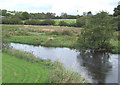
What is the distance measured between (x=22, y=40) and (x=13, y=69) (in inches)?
869

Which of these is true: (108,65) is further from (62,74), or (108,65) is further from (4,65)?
(4,65)

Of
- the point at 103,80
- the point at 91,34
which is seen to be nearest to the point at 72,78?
the point at 103,80

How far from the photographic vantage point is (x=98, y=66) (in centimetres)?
2195

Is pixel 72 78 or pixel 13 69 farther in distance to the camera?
pixel 13 69

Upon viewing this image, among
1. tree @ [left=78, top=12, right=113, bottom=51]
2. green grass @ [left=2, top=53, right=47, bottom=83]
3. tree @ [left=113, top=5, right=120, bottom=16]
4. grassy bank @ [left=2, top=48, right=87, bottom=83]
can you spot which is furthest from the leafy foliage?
green grass @ [left=2, top=53, right=47, bottom=83]

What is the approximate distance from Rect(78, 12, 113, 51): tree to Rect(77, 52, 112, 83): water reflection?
2215mm

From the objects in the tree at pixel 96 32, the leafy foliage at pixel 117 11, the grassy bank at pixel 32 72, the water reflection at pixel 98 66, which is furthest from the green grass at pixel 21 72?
the leafy foliage at pixel 117 11

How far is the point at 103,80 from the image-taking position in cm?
1723

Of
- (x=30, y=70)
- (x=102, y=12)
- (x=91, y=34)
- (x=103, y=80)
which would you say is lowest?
(x=103, y=80)

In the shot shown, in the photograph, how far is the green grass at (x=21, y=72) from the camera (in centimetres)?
1424

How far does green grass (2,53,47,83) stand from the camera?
561 inches

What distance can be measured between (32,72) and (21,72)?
1.02m

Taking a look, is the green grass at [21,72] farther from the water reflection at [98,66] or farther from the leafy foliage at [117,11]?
the leafy foliage at [117,11]

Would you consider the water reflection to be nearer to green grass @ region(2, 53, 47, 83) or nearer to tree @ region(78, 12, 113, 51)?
tree @ region(78, 12, 113, 51)
